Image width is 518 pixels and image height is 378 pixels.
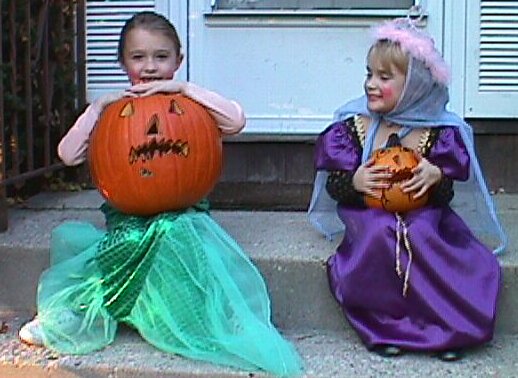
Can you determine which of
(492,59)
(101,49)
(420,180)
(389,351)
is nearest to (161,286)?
(389,351)

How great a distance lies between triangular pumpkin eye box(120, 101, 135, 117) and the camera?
2.99 metres

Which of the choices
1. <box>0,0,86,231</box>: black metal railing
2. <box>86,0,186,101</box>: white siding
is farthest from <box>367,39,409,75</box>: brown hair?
<box>86,0,186,101</box>: white siding

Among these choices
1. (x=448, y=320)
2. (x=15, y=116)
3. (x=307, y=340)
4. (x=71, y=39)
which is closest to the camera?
(x=448, y=320)

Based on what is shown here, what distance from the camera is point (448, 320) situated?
9.26ft

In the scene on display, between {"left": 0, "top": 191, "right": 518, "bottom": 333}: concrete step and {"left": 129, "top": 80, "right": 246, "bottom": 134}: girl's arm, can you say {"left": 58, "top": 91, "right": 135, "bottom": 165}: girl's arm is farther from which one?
{"left": 0, "top": 191, "right": 518, "bottom": 333}: concrete step

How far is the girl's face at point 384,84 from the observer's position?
2992mm

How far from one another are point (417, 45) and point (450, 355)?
92 cm

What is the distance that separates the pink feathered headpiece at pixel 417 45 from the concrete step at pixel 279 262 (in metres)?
0.62

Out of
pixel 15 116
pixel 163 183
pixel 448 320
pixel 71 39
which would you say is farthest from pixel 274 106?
pixel 448 320

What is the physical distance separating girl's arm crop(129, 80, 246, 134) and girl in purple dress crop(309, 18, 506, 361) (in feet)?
0.95

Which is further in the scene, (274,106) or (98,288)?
(274,106)

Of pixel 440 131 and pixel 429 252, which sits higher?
pixel 440 131

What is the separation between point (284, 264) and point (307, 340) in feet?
0.82

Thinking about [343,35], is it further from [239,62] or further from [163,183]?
[163,183]
